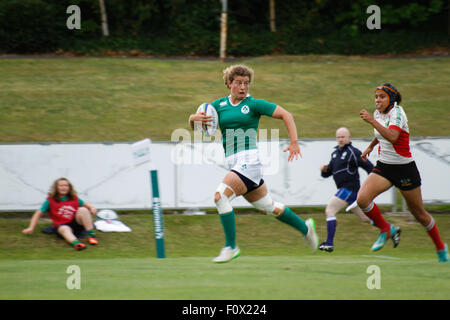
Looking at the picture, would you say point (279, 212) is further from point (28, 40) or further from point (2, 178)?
point (28, 40)

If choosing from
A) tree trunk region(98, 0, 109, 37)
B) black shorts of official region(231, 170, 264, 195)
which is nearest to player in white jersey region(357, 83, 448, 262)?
black shorts of official region(231, 170, 264, 195)

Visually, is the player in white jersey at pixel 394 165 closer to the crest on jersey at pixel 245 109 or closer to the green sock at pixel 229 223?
the crest on jersey at pixel 245 109

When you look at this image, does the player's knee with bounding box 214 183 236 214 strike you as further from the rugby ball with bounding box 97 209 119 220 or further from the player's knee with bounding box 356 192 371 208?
the rugby ball with bounding box 97 209 119 220

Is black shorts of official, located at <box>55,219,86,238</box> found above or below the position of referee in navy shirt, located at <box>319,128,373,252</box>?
below

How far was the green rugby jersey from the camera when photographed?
665 centimetres

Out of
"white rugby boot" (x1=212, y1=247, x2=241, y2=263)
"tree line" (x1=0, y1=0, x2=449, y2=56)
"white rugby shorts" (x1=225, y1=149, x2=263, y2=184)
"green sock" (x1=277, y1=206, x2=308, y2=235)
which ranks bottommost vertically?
"white rugby boot" (x1=212, y1=247, x2=241, y2=263)

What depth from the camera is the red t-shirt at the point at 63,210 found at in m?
10.1

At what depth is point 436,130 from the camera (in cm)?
1738

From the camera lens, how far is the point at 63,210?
10.1m

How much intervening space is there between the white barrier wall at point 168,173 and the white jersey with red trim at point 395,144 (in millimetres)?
4198

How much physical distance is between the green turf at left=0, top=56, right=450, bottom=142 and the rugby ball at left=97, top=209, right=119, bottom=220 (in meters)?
5.36

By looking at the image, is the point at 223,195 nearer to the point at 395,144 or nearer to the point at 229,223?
the point at 229,223

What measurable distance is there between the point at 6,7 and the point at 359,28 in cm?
1770

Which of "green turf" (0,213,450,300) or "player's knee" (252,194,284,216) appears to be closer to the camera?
"green turf" (0,213,450,300)
